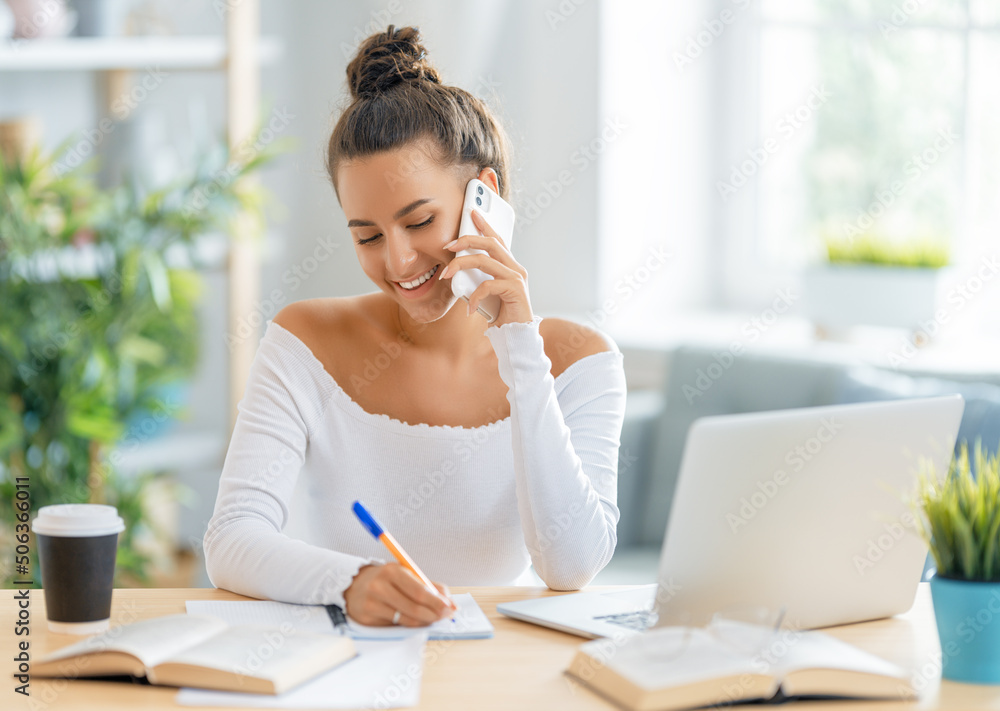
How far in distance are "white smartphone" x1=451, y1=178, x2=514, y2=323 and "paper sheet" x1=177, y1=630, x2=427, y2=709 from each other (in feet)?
1.60

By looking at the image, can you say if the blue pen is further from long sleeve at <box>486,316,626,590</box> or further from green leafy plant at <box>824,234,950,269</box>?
green leafy plant at <box>824,234,950,269</box>

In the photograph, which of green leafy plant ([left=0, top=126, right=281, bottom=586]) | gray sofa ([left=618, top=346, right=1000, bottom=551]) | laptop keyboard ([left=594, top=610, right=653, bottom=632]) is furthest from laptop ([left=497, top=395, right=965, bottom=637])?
green leafy plant ([left=0, top=126, right=281, bottom=586])

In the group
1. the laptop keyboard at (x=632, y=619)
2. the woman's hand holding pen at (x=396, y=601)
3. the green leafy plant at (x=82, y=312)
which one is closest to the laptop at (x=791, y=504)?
the laptop keyboard at (x=632, y=619)

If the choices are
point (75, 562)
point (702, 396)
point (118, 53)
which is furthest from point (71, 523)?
point (118, 53)

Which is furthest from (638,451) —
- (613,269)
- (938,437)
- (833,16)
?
(938,437)

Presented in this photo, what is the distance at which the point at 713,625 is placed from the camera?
917 millimetres

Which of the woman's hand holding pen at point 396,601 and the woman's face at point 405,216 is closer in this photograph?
the woman's hand holding pen at point 396,601

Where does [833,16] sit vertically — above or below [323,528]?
above

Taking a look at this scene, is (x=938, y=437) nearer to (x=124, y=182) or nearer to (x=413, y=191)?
(x=413, y=191)

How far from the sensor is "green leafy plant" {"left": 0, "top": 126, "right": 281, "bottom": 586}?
7.72 feet

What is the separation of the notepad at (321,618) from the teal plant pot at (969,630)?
1.34 ft

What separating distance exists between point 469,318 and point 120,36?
1.68m

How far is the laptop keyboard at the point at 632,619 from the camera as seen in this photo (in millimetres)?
1049

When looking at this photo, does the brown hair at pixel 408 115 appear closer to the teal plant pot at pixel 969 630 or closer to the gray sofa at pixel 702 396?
the teal plant pot at pixel 969 630
